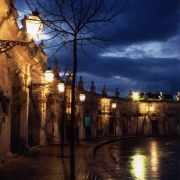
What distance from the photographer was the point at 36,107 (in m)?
23.5

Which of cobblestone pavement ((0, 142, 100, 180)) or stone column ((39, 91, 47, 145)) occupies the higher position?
stone column ((39, 91, 47, 145))

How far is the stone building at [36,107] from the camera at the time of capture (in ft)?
48.7

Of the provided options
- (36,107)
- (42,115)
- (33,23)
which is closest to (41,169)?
(33,23)

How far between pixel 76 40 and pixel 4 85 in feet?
20.1

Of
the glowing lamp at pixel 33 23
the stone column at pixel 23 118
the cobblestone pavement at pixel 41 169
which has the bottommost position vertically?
the cobblestone pavement at pixel 41 169

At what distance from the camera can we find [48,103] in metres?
26.6

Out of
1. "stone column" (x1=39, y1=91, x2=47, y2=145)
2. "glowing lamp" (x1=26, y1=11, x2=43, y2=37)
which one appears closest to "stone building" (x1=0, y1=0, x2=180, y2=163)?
"stone column" (x1=39, y1=91, x2=47, y2=145)

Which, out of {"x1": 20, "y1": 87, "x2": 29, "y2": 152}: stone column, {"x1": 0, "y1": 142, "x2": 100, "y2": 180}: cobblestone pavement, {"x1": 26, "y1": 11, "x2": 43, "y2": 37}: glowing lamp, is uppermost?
{"x1": 26, "y1": 11, "x2": 43, "y2": 37}: glowing lamp

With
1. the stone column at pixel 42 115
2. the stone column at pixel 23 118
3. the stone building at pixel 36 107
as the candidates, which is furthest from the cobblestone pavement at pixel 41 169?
the stone column at pixel 42 115

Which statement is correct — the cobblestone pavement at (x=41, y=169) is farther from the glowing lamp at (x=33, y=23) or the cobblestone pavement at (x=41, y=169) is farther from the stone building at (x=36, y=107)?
the glowing lamp at (x=33, y=23)

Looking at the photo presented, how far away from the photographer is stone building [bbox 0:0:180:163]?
48.7 feet

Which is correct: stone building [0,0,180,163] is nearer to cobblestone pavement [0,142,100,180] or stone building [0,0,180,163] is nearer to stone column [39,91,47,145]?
stone column [39,91,47,145]

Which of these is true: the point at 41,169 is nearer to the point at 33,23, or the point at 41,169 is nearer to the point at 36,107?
the point at 33,23

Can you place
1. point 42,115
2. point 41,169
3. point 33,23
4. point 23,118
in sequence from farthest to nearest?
point 42,115 < point 23,118 < point 41,169 < point 33,23
